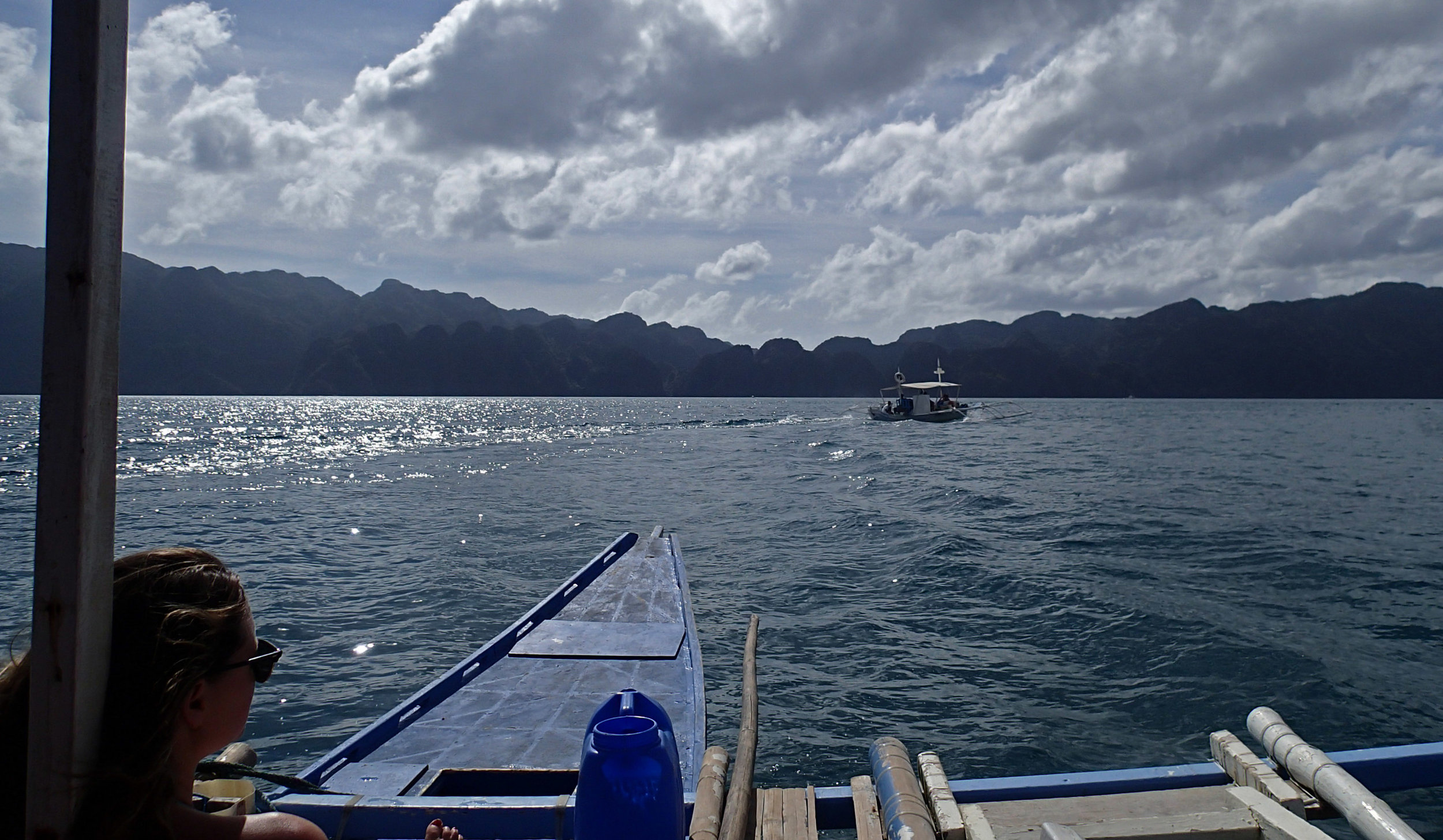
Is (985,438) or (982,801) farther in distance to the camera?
(985,438)

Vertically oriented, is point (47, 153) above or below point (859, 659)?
above

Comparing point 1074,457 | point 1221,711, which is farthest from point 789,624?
point 1074,457

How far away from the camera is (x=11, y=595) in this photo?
48.4ft

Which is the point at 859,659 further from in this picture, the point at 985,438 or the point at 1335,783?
the point at 985,438

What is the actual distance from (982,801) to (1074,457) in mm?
44636

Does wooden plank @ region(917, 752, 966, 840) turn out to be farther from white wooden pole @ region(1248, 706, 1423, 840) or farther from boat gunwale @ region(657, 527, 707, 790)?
white wooden pole @ region(1248, 706, 1423, 840)

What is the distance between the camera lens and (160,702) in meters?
1.81

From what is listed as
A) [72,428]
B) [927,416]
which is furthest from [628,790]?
[927,416]

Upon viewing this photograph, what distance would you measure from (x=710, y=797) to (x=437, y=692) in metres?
4.65

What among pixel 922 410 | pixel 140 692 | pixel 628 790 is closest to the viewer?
pixel 140 692

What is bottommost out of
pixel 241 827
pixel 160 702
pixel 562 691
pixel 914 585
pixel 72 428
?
pixel 914 585

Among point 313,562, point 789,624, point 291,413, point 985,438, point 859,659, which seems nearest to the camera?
point 859,659

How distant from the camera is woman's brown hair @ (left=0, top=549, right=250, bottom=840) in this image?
1.74 meters

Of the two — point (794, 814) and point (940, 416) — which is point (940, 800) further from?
point (940, 416)
